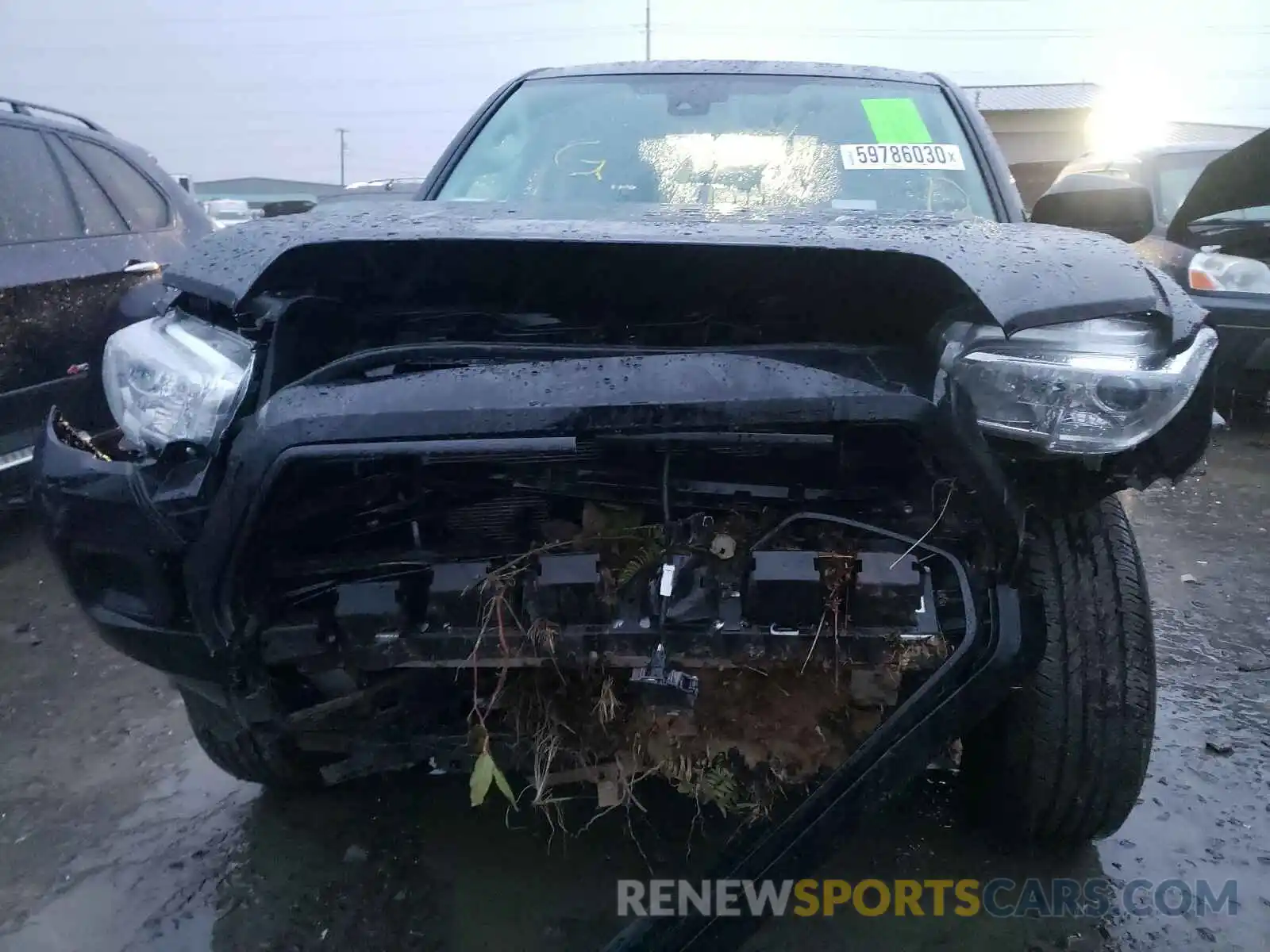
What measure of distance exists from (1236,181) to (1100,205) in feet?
4.90

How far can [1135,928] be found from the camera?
1.88 meters

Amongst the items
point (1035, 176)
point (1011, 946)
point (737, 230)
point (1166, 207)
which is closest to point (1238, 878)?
point (1011, 946)

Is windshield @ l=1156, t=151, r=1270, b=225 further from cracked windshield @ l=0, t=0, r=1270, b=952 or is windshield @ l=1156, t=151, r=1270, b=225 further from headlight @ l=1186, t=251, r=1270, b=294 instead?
cracked windshield @ l=0, t=0, r=1270, b=952

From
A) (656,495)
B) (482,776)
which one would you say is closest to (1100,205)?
(656,495)

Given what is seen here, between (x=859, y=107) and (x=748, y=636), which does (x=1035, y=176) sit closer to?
(x=859, y=107)

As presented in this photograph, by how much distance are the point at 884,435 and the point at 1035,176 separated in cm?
2282

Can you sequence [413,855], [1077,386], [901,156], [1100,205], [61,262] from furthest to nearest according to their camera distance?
1. [61,262]
2. [901,156]
3. [1100,205]
4. [413,855]
5. [1077,386]

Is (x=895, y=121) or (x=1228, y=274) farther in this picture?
(x=1228, y=274)

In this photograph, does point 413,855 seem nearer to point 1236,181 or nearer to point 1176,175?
point 1236,181

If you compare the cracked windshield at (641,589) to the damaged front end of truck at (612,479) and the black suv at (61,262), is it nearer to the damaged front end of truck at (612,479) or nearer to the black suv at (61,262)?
the damaged front end of truck at (612,479)

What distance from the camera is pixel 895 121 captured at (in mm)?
2820

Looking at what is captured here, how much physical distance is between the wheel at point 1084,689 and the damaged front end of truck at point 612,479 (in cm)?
16

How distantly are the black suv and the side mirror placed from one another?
330cm

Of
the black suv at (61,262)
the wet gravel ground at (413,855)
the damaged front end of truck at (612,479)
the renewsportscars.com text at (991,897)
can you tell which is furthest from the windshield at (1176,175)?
the black suv at (61,262)
